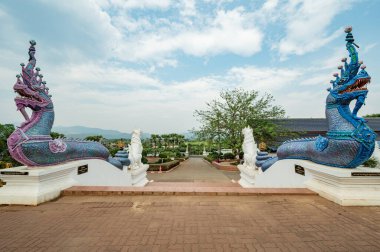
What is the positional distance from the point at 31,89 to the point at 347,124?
27.3 ft

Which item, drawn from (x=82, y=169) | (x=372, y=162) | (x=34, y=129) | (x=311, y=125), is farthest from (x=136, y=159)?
(x=311, y=125)

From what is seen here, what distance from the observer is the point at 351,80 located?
210 inches

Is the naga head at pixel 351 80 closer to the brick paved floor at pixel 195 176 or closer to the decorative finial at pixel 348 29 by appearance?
the decorative finial at pixel 348 29

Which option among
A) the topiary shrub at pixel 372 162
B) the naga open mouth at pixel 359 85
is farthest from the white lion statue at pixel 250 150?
the topiary shrub at pixel 372 162

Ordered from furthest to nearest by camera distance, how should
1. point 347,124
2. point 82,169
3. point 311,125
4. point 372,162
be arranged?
1. point 311,125
2. point 372,162
3. point 82,169
4. point 347,124

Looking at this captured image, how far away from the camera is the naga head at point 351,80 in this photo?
5180mm

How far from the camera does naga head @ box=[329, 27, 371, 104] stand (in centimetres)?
518

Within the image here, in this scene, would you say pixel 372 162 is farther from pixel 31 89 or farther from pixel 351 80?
pixel 31 89

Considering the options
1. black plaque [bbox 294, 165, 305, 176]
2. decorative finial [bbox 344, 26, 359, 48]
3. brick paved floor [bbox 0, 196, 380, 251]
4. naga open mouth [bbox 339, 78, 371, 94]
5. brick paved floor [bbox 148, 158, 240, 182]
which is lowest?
brick paved floor [bbox 148, 158, 240, 182]

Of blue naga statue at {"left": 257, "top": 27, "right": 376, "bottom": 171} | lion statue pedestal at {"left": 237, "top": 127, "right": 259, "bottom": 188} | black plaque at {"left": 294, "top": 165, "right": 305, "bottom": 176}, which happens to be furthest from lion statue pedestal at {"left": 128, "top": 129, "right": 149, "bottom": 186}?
blue naga statue at {"left": 257, "top": 27, "right": 376, "bottom": 171}

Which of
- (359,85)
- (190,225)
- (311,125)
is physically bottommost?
(190,225)

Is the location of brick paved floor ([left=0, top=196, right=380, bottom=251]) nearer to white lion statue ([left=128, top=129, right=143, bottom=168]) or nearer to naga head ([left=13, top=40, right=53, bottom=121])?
naga head ([left=13, top=40, right=53, bottom=121])

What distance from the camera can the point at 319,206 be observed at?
185 inches

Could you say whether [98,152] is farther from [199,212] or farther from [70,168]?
[199,212]
